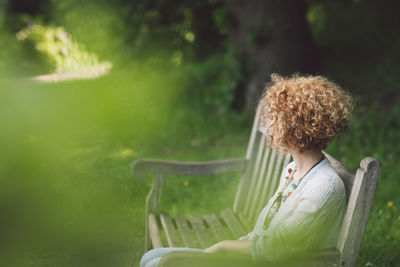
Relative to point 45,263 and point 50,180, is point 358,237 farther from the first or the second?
point 50,180

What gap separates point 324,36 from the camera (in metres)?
7.02

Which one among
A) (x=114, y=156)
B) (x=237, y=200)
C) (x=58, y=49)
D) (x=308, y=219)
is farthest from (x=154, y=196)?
(x=58, y=49)

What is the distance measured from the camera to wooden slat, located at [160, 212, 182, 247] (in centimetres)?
246

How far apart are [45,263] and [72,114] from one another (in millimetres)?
4127

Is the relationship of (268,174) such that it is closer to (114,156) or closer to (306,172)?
(306,172)

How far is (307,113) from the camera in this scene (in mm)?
1678

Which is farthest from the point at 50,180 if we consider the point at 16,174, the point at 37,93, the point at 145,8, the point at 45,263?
the point at 37,93

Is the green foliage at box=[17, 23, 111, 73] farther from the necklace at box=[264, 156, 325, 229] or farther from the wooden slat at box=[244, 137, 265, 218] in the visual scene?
the necklace at box=[264, 156, 325, 229]

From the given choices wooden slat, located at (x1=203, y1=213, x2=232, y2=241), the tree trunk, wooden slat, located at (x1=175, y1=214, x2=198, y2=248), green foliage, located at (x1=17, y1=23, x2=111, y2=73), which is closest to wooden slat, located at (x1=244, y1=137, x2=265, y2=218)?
wooden slat, located at (x1=203, y1=213, x2=232, y2=241)

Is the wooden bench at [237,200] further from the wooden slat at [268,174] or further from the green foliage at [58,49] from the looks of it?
the green foliage at [58,49]

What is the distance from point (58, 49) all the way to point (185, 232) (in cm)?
1003

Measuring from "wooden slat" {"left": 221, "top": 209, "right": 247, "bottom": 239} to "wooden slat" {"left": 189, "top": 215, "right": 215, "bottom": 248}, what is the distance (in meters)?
0.16

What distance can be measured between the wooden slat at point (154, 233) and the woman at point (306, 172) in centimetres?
68

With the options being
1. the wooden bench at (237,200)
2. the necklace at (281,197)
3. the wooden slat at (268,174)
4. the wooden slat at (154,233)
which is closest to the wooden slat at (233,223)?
the wooden bench at (237,200)
